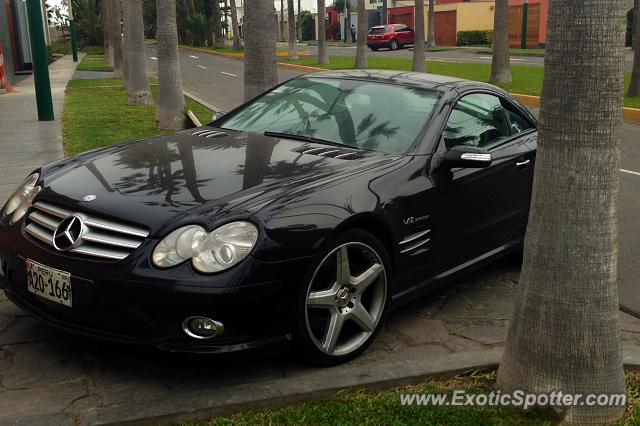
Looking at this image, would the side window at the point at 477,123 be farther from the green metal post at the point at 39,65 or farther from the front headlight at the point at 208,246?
the green metal post at the point at 39,65

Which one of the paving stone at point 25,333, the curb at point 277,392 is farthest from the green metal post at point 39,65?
the curb at point 277,392

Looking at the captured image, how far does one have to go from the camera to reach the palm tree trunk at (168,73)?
41.3 feet

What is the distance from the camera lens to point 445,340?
4141 mm

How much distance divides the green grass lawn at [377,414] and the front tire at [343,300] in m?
0.32

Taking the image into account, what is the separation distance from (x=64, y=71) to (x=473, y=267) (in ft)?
91.0

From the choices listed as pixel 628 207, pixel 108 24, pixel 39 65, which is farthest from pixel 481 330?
pixel 108 24

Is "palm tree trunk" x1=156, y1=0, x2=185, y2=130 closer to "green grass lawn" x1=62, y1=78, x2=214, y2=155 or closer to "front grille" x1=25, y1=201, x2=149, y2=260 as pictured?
"green grass lawn" x1=62, y1=78, x2=214, y2=155

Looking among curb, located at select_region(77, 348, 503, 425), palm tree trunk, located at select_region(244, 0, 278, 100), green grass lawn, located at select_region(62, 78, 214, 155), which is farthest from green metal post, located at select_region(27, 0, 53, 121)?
curb, located at select_region(77, 348, 503, 425)

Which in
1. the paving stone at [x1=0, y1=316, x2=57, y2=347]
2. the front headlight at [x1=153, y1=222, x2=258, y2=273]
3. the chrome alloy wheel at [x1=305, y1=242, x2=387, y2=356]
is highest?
the front headlight at [x1=153, y1=222, x2=258, y2=273]

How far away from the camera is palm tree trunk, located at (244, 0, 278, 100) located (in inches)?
332

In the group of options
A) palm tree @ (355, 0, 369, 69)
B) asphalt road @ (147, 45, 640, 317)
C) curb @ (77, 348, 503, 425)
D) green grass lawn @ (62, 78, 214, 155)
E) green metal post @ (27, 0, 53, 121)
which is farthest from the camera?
palm tree @ (355, 0, 369, 69)

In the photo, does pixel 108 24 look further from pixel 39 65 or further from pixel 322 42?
pixel 39 65

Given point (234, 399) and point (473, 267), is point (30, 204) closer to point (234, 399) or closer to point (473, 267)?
point (234, 399)

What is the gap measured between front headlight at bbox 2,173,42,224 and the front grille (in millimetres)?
285
